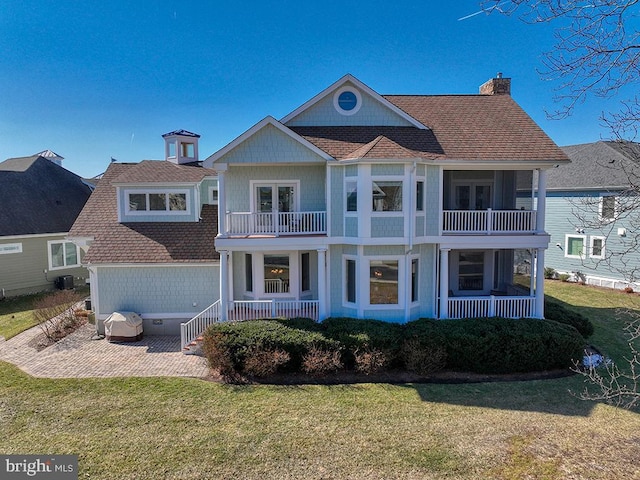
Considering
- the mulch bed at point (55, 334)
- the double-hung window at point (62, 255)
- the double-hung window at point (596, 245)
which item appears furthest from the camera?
the double-hung window at point (596, 245)

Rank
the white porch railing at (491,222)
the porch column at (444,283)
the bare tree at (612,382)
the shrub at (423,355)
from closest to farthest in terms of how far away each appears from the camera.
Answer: the bare tree at (612,382) → the shrub at (423,355) → the porch column at (444,283) → the white porch railing at (491,222)

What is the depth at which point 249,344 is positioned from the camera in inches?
441

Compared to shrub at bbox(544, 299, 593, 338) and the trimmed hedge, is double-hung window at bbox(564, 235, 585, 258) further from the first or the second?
the trimmed hedge

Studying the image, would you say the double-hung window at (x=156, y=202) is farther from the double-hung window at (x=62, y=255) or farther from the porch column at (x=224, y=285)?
the double-hung window at (x=62, y=255)

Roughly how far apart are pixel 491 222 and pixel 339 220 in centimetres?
Answer: 579

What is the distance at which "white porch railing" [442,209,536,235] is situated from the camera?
14.1 m

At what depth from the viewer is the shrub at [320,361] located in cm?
1101

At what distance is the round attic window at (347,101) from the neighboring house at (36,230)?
62.2ft

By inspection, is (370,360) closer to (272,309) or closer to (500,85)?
(272,309)

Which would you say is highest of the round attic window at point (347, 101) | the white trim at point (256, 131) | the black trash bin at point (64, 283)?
the round attic window at point (347, 101)

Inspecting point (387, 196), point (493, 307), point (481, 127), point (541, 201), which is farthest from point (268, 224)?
point (541, 201)

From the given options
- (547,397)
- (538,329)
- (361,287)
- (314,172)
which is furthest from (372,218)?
(547,397)

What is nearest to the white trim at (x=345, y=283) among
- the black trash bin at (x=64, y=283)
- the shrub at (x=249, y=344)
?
the shrub at (x=249, y=344)

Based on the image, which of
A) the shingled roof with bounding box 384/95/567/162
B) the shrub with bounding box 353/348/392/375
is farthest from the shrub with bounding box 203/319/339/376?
the shingled roof with bounding box 384/95/567/162
